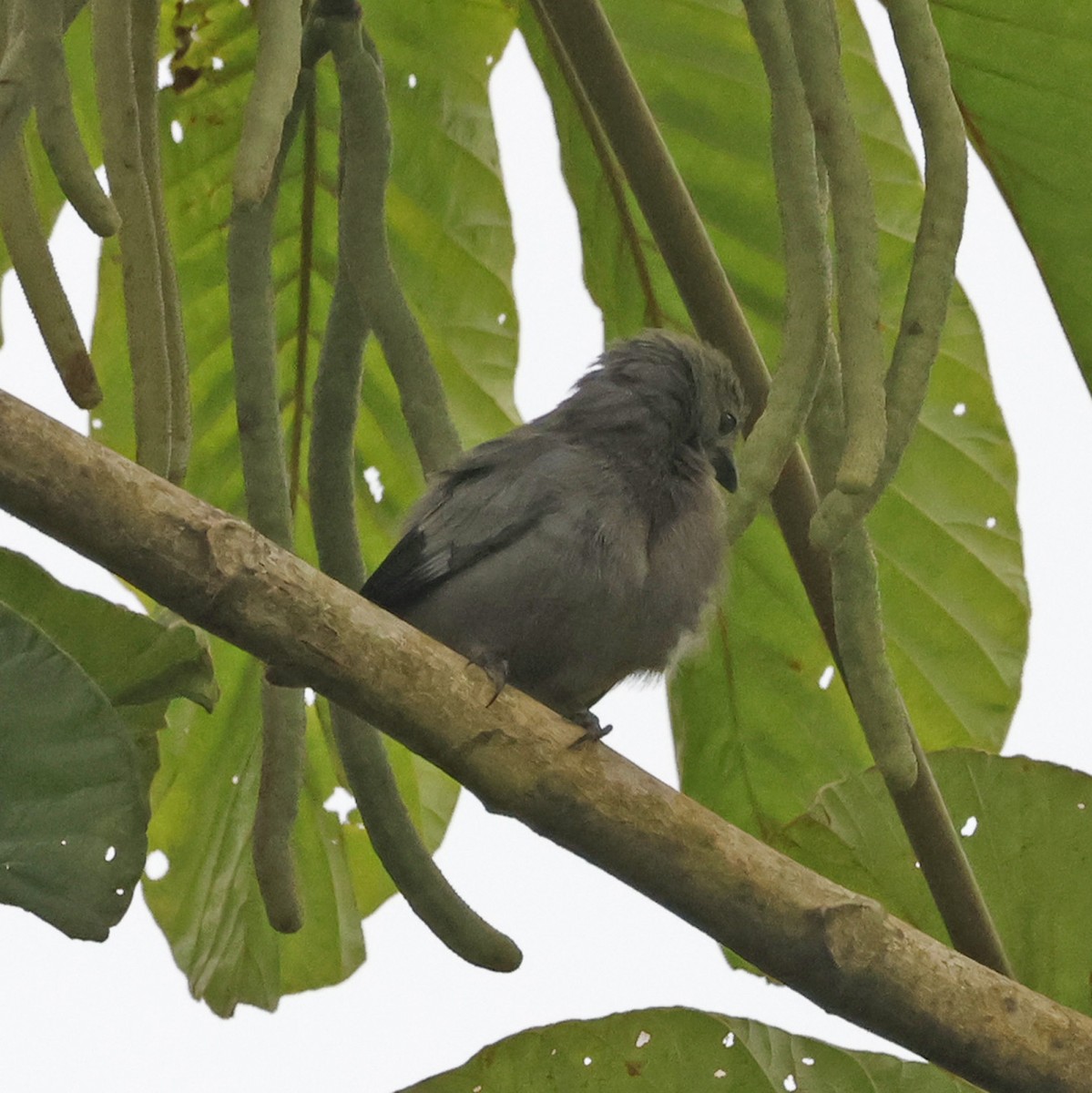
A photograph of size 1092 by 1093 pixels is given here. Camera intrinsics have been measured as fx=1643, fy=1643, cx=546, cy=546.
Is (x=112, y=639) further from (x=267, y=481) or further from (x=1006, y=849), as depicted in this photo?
(x=1006, y=849)

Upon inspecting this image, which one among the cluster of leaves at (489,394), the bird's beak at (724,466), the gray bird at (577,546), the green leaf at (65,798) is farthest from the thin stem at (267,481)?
the bird's beak at (724,466)

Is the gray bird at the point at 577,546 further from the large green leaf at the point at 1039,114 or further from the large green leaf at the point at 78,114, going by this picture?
the large green leaf at the point at 78,114

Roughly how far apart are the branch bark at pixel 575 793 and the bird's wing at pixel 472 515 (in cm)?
77

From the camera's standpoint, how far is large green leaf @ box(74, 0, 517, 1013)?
275cm

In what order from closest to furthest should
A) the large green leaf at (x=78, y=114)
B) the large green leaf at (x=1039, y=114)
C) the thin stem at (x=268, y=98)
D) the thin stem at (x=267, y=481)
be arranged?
the thin stem at (x=268, y=98) → the thin stem at (x=267, y=481) → the large green leaf at (x=1039, y=114) → the large green leaf at (x=78, y=114)

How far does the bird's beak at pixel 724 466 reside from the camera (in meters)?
2.77

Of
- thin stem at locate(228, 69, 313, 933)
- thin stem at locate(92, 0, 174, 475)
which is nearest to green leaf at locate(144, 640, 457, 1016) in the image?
thin stem at locate(228, 69, 313, 933)

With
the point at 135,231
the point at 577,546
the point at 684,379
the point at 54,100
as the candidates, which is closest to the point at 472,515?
the point at 577,546

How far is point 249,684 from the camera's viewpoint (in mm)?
2809

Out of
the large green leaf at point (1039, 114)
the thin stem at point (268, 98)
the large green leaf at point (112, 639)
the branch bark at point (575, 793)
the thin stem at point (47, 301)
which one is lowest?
the branch bark at point (575, 793)

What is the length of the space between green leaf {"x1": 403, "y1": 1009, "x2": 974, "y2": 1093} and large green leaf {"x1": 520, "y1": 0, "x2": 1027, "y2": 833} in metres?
0.78

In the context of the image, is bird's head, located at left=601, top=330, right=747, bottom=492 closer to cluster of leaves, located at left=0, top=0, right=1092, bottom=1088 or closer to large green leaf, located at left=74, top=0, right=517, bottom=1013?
cluster of leaves, located at left=0, top=0, right=1092, bottom=1088

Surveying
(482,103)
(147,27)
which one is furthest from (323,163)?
(147,27)

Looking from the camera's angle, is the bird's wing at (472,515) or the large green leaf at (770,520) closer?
the bird's wing at (472,515)
